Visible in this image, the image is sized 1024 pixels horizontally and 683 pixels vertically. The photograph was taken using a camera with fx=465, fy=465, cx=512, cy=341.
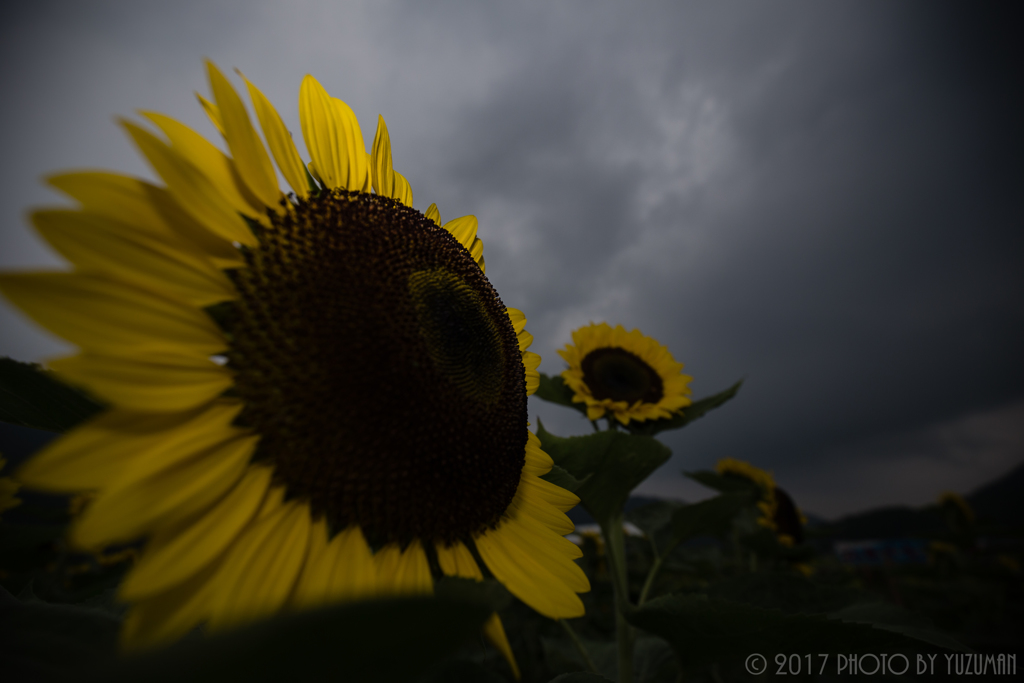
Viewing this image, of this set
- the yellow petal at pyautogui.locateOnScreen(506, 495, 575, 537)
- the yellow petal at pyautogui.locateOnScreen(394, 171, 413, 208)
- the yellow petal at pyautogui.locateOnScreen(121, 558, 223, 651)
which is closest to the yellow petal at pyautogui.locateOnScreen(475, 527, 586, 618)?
the yellow petal at pyautogui.locateOnScreen(506, 495, 575, 537)

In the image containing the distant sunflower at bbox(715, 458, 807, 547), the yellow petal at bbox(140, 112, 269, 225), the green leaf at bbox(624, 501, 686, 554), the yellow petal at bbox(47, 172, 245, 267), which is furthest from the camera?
the distant sunflower at bbox(715, 458, 807, 547)

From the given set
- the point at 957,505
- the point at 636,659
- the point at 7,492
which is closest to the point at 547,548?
the point at 636,659

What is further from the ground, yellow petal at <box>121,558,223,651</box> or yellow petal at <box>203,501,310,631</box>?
yellow petal at <box>203,501,310,631</box>

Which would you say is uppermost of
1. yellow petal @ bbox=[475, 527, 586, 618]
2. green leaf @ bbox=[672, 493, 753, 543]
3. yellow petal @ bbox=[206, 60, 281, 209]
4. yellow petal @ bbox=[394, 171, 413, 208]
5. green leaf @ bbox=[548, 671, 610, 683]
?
yellow petal @ bbox=[394, 171, 413, 208]

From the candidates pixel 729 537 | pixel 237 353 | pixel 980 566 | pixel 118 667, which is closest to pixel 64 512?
pixel 237 353

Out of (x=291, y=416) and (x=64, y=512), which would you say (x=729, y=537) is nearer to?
(x=291, y=416)

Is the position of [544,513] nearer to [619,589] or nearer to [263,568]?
[263,568]

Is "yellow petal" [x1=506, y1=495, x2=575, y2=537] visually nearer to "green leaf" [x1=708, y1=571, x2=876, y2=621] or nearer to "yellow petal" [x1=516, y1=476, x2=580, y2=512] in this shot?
"yellow petal" [x1=516, y1=476, x2=580, y2=512]
